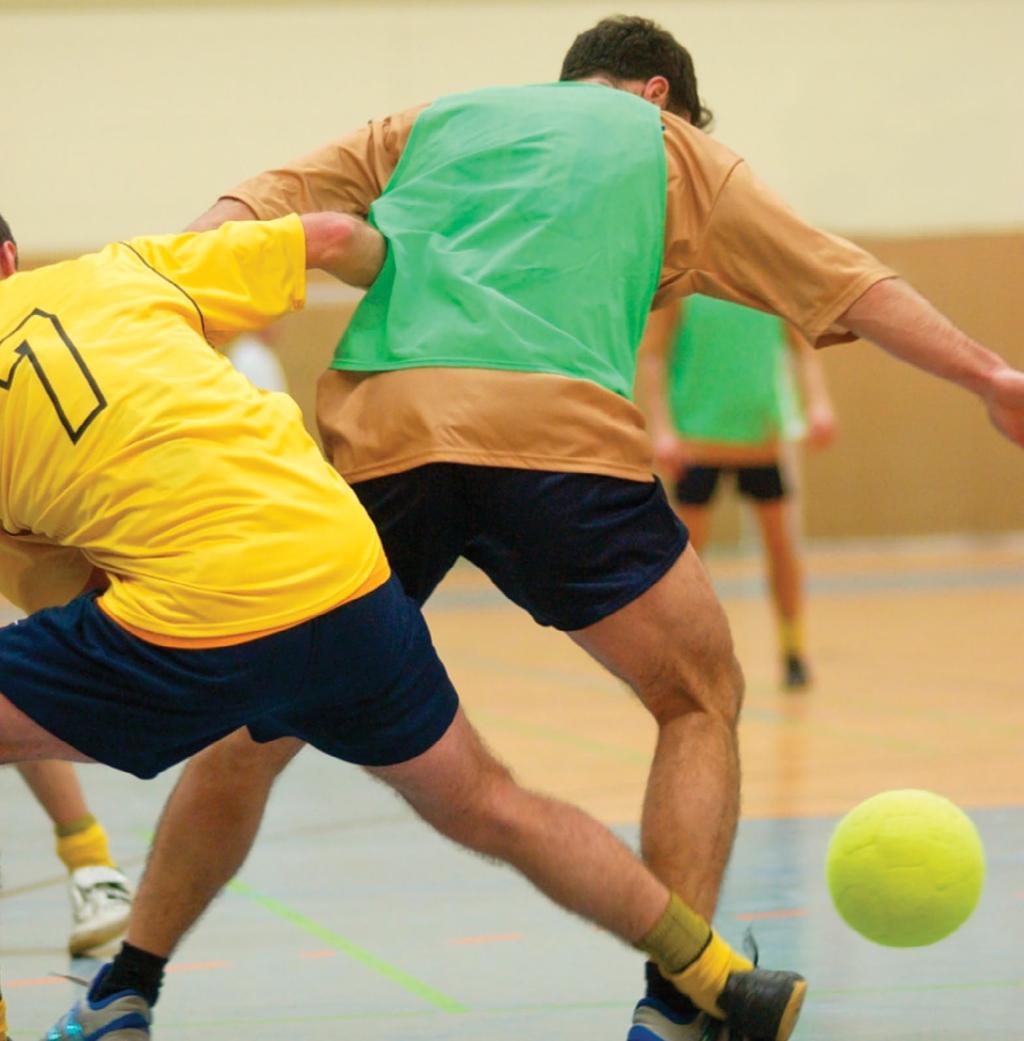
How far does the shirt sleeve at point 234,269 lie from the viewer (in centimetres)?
269

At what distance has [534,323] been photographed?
2994mm

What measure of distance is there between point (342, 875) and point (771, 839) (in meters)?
1.11

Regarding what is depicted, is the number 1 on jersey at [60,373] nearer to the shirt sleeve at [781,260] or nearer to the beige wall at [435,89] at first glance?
the shirt sleeve at [781,260]

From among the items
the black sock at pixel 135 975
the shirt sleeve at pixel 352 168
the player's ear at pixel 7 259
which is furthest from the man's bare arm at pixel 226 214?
the black sock at pixel 135 975

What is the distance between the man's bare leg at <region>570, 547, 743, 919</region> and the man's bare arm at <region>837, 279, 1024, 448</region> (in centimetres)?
49

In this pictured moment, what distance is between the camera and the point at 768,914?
154 inches

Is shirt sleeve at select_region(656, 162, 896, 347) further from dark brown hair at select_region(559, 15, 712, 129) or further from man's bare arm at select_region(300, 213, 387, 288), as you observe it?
man's bare arm at select_region(300, 213, 387, 288)

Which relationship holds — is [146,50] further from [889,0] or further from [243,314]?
[243,314]

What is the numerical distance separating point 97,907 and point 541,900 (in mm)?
999

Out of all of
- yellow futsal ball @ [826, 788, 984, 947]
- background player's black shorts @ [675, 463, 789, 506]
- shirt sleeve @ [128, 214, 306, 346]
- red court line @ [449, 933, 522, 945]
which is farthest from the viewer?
background player's black shorts @ [675, 463, 789, 506]

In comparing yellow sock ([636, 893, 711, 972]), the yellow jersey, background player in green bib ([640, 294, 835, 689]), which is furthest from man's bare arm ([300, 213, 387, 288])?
background player in green bib ([640, 294, 835, 689])

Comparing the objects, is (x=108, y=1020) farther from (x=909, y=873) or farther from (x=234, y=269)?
(x=909, y=873)

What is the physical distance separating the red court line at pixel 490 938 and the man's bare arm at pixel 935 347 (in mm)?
1531

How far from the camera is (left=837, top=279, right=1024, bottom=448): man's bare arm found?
2.95 meters
